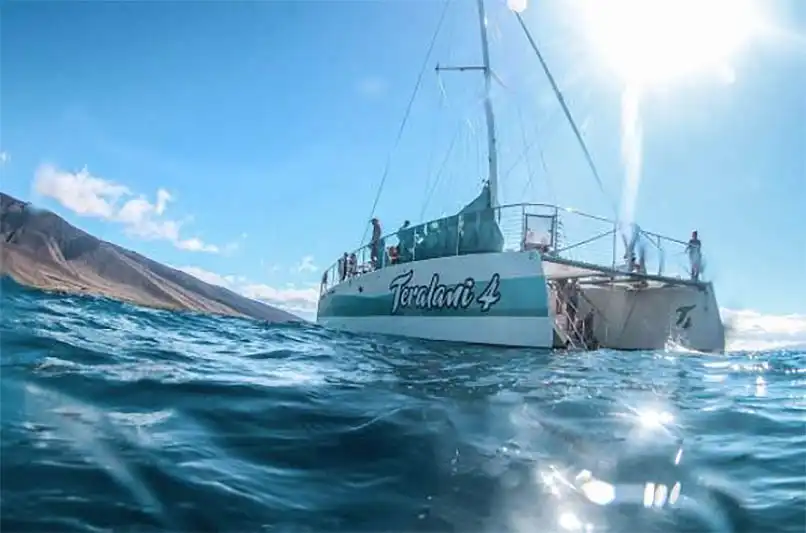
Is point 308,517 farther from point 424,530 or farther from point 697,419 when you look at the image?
point 697,419

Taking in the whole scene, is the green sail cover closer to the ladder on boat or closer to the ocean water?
the ladder on boat

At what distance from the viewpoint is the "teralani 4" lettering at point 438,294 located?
12719mm

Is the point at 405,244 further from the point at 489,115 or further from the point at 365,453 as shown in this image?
the point at 365,453

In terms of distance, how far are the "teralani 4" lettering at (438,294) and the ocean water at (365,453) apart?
7.13m

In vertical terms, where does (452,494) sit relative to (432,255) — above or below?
below

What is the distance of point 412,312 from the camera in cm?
1515

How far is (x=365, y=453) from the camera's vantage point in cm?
301

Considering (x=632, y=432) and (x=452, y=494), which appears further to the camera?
(x=632, y=432)

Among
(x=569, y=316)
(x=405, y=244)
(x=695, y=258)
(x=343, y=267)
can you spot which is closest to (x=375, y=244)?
(x=405, y=244)

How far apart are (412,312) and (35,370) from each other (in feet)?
37.6

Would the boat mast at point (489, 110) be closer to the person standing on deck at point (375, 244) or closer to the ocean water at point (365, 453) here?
the person standing on deck at point (375, 244)

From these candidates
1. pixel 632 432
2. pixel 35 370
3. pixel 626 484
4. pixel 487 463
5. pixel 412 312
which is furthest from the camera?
pixel 412 312

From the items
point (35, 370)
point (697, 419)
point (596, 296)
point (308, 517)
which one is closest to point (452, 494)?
point (308, 517)

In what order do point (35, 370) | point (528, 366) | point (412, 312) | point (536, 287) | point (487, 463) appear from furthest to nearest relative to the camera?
1. point (412, 312)
2. point (536, 287)
3. point (528, 366)
4. point (35, 370)
5. point (487, 463)
